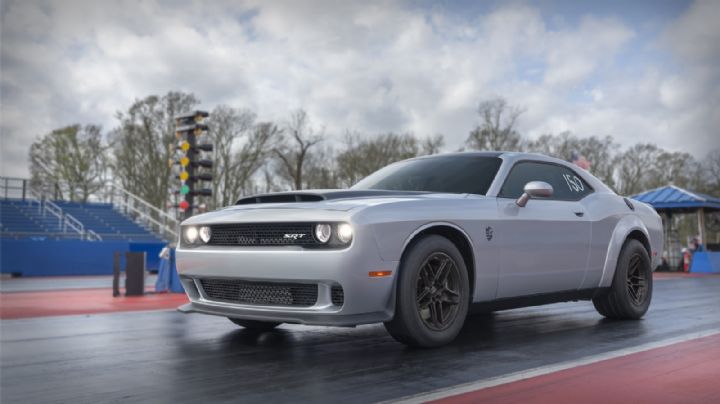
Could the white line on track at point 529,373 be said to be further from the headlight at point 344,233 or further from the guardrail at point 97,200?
the guardrail at point 97,200

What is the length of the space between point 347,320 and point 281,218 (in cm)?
84

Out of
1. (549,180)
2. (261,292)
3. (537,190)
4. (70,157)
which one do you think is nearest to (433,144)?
(70,157)

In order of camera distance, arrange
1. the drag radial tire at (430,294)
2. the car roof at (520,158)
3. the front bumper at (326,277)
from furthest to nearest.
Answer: the car roof at (520,158) < the drag radial tire at (430,294) < the front bumper at (326,277)

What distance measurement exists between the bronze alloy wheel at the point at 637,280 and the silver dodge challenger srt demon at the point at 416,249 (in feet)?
0.70

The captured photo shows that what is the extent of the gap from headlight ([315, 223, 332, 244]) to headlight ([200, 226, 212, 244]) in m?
1.12

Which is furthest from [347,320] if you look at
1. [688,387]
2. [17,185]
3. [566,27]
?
[17,185]

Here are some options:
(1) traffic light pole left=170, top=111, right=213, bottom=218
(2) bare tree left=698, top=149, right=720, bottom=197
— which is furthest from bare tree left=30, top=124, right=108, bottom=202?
(2) bare tree left=698, top=149, right=720, bottom=197

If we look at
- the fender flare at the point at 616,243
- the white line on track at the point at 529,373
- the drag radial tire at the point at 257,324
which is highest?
the fender flare at the point at 616,243

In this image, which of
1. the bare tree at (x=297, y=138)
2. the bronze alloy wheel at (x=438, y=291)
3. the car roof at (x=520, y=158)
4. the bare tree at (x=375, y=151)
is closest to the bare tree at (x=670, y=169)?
the bare tree at (x=375, y=151)

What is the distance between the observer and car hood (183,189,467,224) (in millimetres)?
4488

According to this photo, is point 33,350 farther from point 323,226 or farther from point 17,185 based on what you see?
point 17,185

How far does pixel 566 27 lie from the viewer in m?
9.77

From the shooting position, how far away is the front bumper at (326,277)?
4.25 m

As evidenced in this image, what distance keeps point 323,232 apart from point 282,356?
3.24ft
